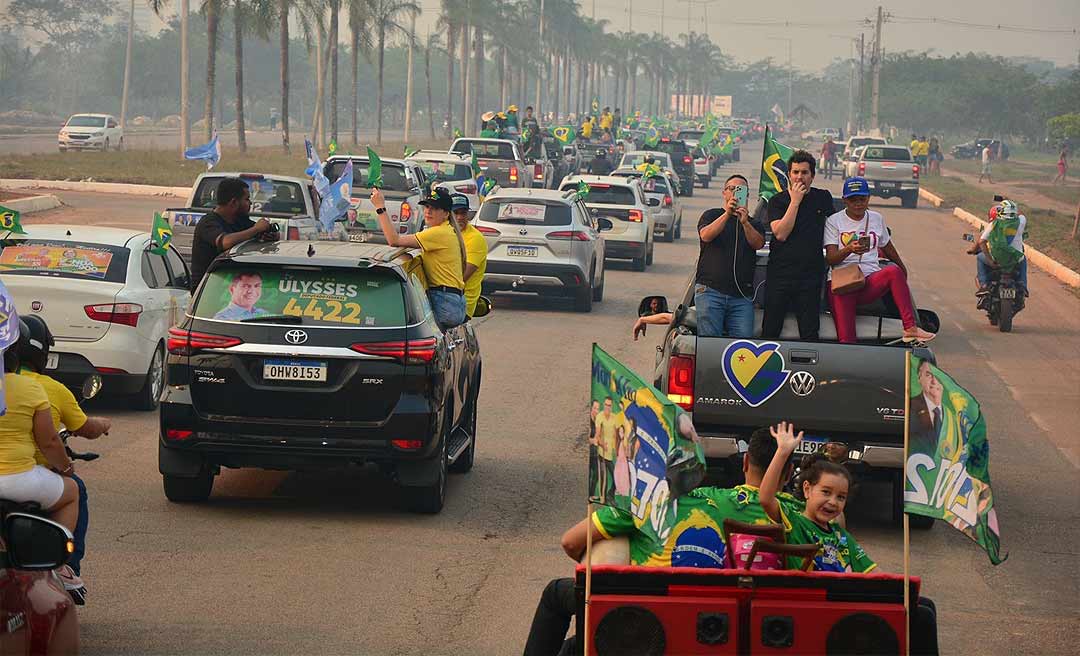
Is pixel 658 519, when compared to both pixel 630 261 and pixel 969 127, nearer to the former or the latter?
pixel 630 261

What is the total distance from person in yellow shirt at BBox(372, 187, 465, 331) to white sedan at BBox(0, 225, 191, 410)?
2565 mm

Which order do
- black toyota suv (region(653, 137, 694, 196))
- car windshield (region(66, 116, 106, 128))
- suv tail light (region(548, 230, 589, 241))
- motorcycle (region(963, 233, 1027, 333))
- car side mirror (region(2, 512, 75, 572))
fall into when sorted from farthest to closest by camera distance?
car windshield (region(66, 116, 106, 128)) < black toyota suv (region(653, 137, 694, 196)) < motorcycle (region(963, 233, 1027, 333)) < suv tail light (region(548, 230, 589, 241)) < car side mirror (region(2, 512, 75, 572))

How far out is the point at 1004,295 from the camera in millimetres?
22141

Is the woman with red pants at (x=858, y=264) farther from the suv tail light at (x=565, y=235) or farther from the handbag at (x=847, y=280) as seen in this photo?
the suv tail light at (x=565, y=235)

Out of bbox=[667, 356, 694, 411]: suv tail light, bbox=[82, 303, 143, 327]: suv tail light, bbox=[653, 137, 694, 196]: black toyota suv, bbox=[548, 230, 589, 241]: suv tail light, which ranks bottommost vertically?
bbox=[653, 137, 694, 196]: black toyota suv

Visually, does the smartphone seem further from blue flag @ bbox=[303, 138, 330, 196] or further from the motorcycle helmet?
blue flag @ bbox=[303, 138, 330, 196]

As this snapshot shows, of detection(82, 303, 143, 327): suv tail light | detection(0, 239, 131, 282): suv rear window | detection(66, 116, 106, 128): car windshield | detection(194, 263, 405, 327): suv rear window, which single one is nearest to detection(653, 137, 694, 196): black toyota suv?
detection(66, 116, 106, 128): car windshield

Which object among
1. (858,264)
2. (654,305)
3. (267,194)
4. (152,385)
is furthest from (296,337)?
(267,194)

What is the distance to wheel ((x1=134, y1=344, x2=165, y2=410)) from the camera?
1342 cm

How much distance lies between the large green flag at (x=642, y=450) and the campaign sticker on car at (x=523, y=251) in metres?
16.9

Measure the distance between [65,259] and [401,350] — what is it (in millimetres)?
4952

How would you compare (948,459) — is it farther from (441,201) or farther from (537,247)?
(537,247)

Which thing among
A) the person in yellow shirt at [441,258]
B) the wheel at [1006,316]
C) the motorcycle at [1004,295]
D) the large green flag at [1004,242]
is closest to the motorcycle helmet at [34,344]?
the person in yellow shirt at [441,258]

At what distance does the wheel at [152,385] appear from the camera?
1342cm
